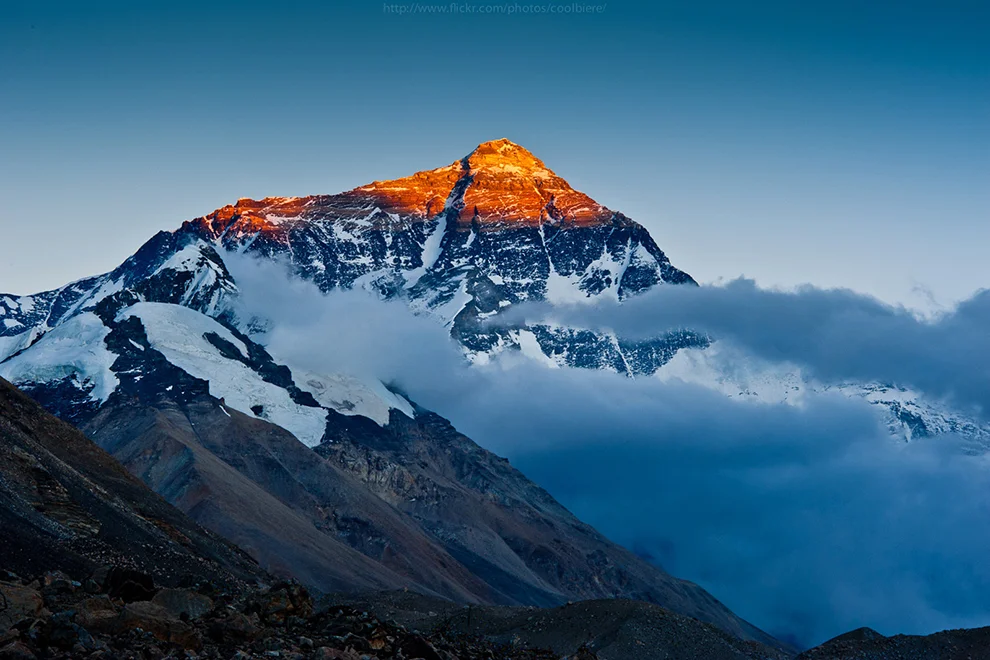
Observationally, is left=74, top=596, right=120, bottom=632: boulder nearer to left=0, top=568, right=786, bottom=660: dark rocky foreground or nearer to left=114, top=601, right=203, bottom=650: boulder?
left=0, top=568, right=786, bottom=660: dark rocky foreground

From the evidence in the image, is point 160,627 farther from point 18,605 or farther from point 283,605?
point 283,605

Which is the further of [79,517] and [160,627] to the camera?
[79,517]

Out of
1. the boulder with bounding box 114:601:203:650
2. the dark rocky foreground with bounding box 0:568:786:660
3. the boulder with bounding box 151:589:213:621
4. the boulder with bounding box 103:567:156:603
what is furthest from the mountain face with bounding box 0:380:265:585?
the boulder with bounding box 114:601:203:650

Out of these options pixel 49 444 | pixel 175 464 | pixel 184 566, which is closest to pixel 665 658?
pixel 184 566

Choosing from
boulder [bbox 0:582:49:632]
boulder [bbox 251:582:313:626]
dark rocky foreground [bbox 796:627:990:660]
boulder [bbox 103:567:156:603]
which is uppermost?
dark rocky foreground [bbox 796:627:990:660]

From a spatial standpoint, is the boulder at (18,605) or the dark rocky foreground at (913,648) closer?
the boulder at (18,605)

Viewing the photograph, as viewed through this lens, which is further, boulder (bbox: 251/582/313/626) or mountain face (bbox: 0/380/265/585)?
mountain face (bbox: 0/380/265/585)

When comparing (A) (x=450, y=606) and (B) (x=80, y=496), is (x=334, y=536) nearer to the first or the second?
(A) (x=450, y=606)

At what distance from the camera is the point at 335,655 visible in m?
28.8

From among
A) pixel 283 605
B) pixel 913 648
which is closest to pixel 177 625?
pixel 283 605

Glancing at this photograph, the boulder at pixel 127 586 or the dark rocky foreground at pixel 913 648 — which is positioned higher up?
the dark rocky foreground at pixel 913 648

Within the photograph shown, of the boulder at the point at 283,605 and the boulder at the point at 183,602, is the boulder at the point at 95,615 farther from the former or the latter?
the boulder at the point at 283,605

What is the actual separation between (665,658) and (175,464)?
118141 mm

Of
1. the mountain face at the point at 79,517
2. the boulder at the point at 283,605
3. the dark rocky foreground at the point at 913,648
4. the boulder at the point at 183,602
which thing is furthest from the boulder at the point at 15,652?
the dark rocky foreground at the point at 913,648
